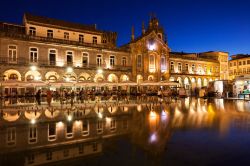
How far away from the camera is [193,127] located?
9805 millimetres

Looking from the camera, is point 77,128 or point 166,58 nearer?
point 77,128

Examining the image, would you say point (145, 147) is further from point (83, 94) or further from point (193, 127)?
point (83, 94)

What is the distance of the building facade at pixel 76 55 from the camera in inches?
1252

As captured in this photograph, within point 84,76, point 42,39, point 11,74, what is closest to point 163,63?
point 84,76

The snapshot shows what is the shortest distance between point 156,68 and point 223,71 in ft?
86.7

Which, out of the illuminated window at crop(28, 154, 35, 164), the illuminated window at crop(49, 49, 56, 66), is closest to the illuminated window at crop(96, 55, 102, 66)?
the illuminated window at crop(49, 49, 56, 66)

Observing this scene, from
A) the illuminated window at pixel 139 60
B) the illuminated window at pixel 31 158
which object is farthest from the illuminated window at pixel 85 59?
the illuminated window at pixel 31 158

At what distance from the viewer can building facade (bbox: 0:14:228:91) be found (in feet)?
104

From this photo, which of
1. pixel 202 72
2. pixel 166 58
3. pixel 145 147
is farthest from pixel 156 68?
pixel 145 147

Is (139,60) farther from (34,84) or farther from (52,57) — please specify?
(34,84)

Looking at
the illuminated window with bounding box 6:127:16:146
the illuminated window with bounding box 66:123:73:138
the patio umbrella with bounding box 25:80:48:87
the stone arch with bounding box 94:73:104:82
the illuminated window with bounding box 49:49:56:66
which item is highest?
the illuminated window with bounding box 49:49:56:66

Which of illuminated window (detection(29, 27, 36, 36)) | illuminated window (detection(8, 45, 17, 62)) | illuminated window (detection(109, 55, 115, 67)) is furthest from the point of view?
illuminated window (detection(109, 55, 115, 67))

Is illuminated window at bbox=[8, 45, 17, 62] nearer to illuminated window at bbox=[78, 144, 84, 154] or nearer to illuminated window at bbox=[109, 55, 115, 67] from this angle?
illuminated window at bbox=[109, 55, 115, 67]

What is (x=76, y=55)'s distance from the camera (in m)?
37.4
